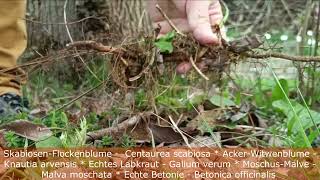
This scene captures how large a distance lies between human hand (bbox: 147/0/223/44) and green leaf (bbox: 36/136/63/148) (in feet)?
1.31

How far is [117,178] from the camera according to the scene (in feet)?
2.91

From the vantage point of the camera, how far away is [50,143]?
1026 millimetres

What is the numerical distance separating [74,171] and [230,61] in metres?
0.51

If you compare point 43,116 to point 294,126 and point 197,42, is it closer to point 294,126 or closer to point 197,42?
point 197,42

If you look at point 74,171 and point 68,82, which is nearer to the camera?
point 74,171

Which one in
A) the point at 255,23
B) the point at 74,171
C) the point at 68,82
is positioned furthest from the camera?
the point at 255,23

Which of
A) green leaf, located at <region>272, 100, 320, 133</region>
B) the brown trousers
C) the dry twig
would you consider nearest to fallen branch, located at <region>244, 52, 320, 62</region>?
green leaf, located at <region>272, 100, 320, 133</region>

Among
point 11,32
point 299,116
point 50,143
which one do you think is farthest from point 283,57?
point 11,32

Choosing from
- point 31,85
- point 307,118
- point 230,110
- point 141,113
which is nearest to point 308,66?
point 307,118

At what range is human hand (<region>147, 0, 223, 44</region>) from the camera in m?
1.28

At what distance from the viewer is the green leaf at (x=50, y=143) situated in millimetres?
1017

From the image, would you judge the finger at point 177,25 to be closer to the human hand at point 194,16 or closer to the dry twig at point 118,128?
the human hand at point 194,16

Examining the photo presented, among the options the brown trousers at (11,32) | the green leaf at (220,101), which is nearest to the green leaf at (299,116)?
the green leaf at (220,101)

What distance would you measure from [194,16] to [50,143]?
502 mm
